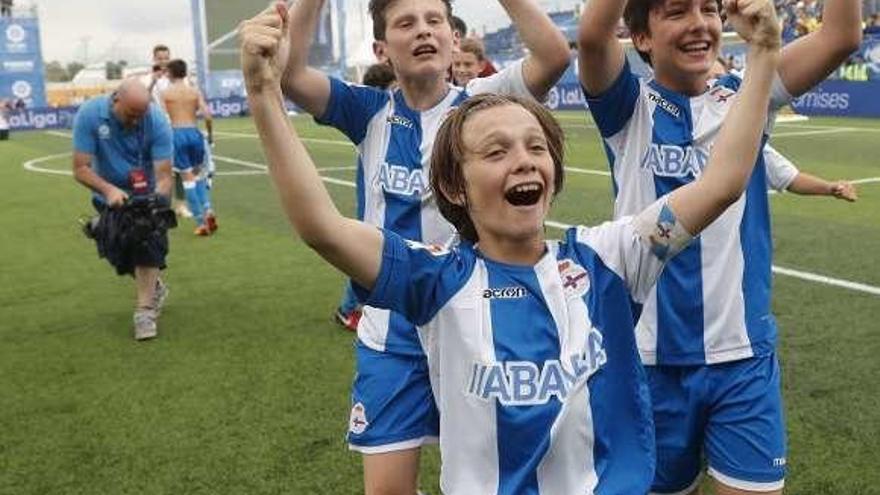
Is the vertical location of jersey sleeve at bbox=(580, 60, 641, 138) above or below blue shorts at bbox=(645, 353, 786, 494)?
above

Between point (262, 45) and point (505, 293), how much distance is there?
0.83m

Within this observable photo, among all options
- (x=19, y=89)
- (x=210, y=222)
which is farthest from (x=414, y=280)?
(x=19, y=89)

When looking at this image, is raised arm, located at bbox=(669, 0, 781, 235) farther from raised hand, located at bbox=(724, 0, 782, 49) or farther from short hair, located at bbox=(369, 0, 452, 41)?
short hair, located at bbox=(369, 0, 452, 41)

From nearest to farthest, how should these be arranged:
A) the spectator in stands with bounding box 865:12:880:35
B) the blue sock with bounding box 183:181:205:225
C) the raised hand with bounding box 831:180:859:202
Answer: the raised hand with bounding box 831:180:859:202 < the blue sock with bounding box 183:181:205:225 < the spectator in stands with bounding box 865:12:880:35

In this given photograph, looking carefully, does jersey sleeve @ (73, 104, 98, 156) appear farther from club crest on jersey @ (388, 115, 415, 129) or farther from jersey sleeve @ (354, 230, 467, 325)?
jersey sleeve @ (354, 230, 467, 325)

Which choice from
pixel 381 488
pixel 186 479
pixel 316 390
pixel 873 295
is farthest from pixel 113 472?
pixel 873 295

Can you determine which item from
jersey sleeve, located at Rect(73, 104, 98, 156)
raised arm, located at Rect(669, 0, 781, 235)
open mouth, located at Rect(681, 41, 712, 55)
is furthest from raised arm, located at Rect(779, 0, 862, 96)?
jersey sleeve, located at Rect(73, 104, 98, 156)

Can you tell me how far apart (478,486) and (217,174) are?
1750 centimetres

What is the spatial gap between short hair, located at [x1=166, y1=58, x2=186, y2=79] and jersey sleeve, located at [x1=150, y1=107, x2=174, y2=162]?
6.45 meters

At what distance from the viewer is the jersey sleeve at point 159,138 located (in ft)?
26.1

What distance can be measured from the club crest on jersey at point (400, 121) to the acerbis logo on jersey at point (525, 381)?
1.72 m

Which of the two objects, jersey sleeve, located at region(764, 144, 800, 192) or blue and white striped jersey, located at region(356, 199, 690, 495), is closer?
blue and white striped jersey, located at region(356, 199, 690, 495)

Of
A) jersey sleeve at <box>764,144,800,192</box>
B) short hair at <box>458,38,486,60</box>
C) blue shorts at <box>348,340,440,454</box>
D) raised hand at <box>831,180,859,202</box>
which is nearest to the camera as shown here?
blue shorts at <box>348,340,440,454</box>

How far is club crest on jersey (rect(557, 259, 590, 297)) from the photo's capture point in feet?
8.46
